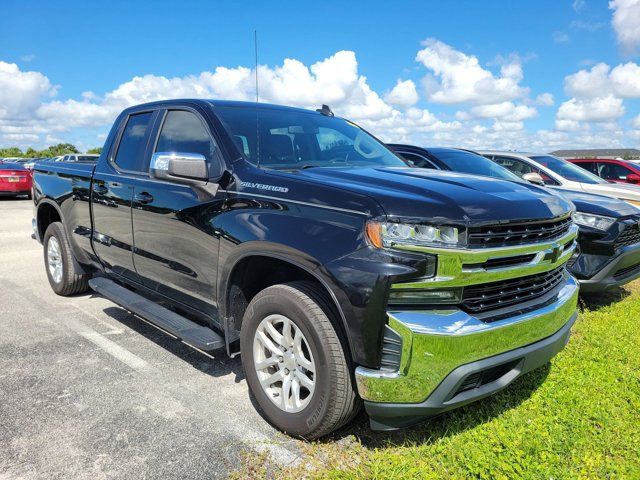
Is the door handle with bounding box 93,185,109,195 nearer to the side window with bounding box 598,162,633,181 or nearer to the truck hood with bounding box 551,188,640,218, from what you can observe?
the truck hood with bounding box 551,188,640,218

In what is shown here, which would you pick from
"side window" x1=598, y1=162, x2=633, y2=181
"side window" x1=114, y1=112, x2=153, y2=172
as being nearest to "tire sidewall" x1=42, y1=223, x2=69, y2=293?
"side window" x1=114, y1=112, x2=153, y2=172

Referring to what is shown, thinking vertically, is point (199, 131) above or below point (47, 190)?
above

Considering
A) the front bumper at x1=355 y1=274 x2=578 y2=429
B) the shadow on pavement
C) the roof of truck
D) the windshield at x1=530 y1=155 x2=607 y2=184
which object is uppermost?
the roof of truck

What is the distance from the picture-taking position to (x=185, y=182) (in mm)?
3312

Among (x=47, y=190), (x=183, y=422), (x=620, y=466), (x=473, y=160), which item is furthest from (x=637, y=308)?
(x=47, y=190)

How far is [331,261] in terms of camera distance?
95.0 inches

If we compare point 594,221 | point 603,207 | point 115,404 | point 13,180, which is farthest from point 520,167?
point 13,180

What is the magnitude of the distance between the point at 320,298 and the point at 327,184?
23.6 inches

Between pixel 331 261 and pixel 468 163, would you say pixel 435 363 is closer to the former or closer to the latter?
pixel 331 261

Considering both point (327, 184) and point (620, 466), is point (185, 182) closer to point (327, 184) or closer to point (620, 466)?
point (327, 184)

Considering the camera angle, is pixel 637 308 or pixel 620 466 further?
pixel 637 308

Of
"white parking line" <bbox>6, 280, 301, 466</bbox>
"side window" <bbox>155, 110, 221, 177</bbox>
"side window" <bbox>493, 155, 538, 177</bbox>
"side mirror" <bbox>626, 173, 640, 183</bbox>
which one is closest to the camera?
"white parking line" <bbox>6, 280, 301, 466</bbox>

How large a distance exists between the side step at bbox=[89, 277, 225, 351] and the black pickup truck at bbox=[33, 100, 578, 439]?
2 cm

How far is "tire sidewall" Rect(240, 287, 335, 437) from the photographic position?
2.49 metres
